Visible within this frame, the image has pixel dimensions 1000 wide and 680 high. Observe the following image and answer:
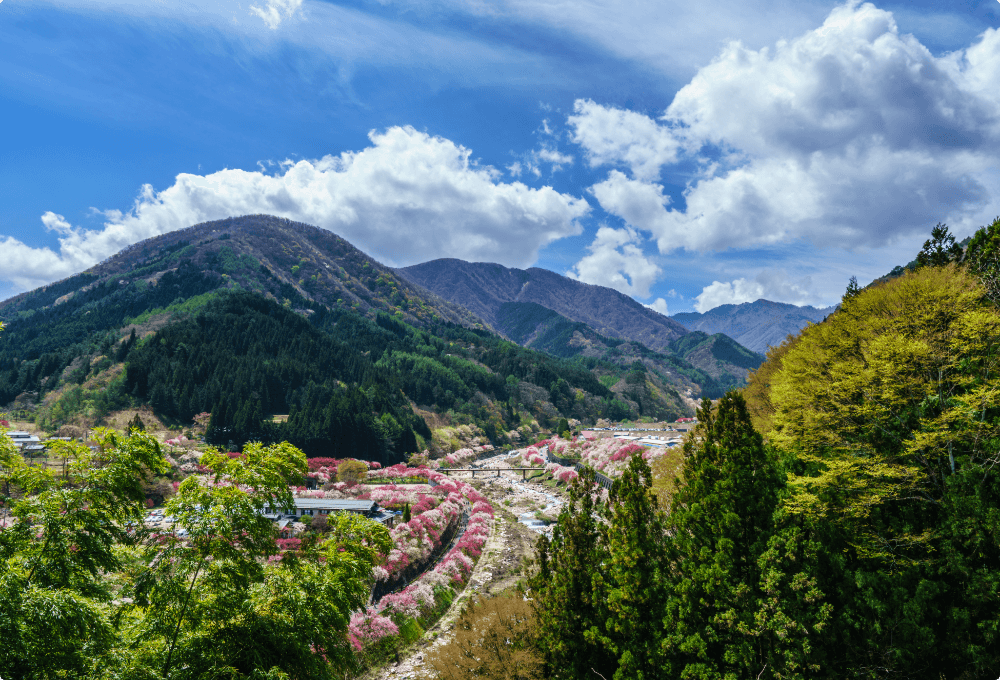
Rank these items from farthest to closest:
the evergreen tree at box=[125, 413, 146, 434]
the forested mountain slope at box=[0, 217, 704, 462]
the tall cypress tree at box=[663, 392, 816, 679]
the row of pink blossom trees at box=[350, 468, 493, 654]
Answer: the forested mountain slope at box=[0, 217, 704, 462] < the row of pink blossom trees at box=[350, 468, 493, 654] < the tall cypress tree at box=[663, 392, 816, 679] < the evergreen tree at box=[125, 413, 146, 434]

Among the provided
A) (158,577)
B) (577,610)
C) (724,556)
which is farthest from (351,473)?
(158,577)

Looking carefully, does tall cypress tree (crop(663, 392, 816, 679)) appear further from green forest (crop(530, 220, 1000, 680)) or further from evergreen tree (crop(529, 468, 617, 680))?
evergreen tree (crop(529, 468, 617, 680))

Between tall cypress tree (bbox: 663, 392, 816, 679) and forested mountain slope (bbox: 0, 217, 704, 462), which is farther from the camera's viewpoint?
forested mountain slope (bbox: 0, 217, 704, 462)

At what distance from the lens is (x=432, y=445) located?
114562 millimetres

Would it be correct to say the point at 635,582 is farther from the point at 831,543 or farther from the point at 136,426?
the point at 136,426

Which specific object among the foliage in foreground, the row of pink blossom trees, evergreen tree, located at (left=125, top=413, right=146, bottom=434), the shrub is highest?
evergreen tree, located at (left=125, top=413, right=146, bottom=434)

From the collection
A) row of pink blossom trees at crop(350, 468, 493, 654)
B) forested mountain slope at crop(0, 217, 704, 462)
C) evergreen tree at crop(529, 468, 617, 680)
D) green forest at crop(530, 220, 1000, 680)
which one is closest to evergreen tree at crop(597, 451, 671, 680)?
green forest at crop(530, 220, 1000, 680)

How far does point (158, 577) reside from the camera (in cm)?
964

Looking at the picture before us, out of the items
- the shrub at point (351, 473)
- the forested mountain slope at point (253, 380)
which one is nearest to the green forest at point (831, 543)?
the shrub at point (351, 473)

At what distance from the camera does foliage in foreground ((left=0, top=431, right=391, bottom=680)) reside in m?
8.20

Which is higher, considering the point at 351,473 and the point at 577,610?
the point at 577,610

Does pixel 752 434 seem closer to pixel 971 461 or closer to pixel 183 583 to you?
pixel 971 461

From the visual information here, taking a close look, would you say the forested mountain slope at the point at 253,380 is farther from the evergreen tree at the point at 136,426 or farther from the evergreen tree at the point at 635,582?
the evergreen tree at the point at 635,582

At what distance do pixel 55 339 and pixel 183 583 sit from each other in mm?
187423
